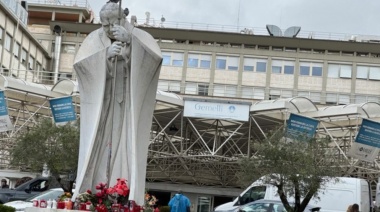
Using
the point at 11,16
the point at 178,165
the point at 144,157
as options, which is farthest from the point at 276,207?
the point at 11,16

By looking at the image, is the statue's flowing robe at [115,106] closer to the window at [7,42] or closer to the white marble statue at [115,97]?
the white marble statue at [115,97]

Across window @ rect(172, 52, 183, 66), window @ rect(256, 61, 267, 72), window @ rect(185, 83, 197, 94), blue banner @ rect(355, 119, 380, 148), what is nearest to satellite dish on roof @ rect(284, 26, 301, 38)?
window @ rect(256, 61, 267, 72)

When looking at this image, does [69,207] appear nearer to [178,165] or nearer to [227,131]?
[227,131]

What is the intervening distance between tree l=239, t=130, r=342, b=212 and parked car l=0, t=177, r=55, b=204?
7645 mm

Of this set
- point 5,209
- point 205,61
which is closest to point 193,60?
point 205,61

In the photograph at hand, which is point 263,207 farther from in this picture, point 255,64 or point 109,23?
point 255,64

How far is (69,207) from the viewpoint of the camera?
40.0 feet

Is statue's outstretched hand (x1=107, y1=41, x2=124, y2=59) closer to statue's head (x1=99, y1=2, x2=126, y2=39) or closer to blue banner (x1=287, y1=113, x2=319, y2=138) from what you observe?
statue's head (x1=99, y1=2, x2=126, y2=39)

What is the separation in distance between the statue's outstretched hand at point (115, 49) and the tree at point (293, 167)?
12635mm

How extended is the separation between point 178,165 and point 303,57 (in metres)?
19.7

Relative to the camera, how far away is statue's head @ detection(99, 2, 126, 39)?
44.0 ft

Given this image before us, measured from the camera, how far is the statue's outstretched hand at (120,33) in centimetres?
1323

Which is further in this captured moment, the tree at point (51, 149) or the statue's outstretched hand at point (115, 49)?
the tree at point (51, 149)

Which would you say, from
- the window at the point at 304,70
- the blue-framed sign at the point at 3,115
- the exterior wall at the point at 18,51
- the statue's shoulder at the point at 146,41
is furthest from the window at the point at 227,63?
the statue's shoulder at the point at 146,41
